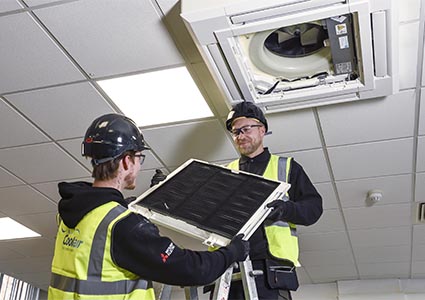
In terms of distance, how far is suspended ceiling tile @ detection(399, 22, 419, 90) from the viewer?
241 cm

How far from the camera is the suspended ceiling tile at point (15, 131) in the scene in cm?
312

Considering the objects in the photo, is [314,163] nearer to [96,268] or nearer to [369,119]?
[369,119]

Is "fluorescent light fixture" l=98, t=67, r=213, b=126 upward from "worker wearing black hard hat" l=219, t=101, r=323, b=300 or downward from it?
upward

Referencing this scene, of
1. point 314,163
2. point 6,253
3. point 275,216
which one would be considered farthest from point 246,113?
point 6,253

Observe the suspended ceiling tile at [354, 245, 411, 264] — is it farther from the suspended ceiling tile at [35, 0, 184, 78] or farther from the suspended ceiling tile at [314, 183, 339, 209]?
the suspended ceiling tile at [35, 0, 184, 78]

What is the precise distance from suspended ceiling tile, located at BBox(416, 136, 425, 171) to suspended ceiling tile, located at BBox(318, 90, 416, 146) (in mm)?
118

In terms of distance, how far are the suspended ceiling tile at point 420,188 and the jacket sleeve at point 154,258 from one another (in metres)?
2.64

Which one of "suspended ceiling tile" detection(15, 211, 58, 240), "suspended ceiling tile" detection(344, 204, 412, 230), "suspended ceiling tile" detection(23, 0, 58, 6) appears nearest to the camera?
"suspended ceiling tile" detection(23, 0, 58, 6)

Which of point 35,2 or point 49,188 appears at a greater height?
point 35,2

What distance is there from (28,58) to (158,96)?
76 cm

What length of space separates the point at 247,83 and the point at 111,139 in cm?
102

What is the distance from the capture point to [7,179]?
155 inches

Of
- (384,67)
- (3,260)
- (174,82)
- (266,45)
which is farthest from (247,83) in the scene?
(3,260)

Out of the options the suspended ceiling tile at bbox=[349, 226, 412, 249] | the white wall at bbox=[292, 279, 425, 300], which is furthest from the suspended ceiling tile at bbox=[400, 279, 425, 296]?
the suspended ceiling tile at bbox=[349, 226, 412, 249]
